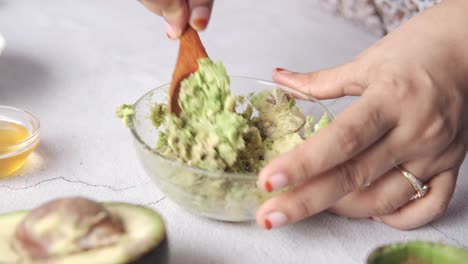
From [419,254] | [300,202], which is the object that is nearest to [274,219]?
[300,202]

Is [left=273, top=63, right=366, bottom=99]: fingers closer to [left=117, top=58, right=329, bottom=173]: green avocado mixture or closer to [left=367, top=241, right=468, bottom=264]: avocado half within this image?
[left=117, top=58, right=329, bottom=173]: green avocado mixture

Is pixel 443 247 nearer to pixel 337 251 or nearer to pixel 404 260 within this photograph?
pixel 404 260

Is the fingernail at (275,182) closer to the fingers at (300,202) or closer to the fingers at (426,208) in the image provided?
the fingers at (300,202)

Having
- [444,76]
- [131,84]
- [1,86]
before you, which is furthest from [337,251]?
[1,86]

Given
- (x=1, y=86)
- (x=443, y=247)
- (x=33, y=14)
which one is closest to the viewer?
(x=443, y=247)

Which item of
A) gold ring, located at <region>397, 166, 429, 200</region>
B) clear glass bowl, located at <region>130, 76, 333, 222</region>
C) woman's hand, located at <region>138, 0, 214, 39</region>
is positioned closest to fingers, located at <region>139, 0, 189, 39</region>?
woman's hand, located at <region>138, 0, 214, 39</region>

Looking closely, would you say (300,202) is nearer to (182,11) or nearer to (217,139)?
(217,139)
